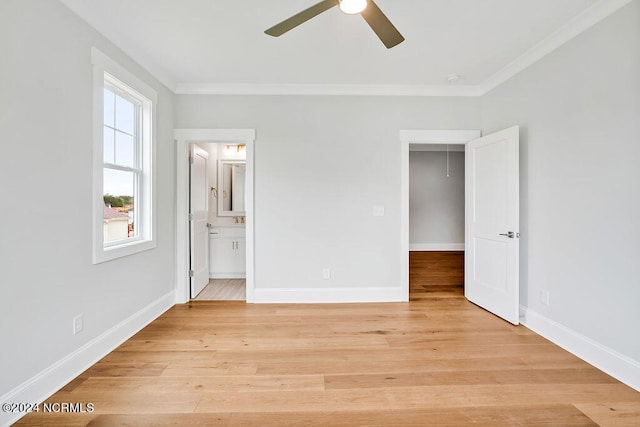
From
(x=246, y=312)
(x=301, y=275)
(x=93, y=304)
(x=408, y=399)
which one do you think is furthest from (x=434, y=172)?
(x=93, y=304)

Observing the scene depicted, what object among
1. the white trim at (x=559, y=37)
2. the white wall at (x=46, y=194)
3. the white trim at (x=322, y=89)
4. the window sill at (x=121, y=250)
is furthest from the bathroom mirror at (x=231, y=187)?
the white trim at (x=559, y=37)

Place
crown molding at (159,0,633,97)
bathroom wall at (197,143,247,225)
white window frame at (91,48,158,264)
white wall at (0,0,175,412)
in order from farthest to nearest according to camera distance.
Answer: bathroom wall at (197,143,247,225) → crown molding at (159,0,633,97) → white window frame at (91,48,158,264) → white wall at (0,0,175,412)

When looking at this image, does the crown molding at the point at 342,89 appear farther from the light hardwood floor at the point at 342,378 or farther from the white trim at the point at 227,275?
the white trim at the point at 227,275

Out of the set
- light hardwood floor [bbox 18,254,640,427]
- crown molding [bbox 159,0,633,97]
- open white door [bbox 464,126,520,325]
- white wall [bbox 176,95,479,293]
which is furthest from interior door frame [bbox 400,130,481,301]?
light hardwood floor [bbox 18,254,640,427]

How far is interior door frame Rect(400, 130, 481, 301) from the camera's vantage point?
139 inches

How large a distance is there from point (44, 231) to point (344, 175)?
2695 millimetres

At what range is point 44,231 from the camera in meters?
1.79

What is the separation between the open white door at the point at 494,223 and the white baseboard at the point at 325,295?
940 mm

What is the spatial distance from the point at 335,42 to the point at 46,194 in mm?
2409

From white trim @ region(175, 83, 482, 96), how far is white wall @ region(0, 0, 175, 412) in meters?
1.09

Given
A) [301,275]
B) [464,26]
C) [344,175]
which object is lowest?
[301,275]

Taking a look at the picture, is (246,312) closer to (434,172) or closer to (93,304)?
(93,304)

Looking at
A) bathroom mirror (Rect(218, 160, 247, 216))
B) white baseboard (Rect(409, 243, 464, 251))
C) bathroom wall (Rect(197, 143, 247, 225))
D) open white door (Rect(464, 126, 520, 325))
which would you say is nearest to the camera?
open white door (Rect(464, 126, 520, 325))

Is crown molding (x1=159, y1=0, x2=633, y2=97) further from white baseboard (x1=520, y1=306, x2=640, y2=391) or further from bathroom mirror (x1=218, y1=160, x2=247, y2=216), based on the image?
white baseboard (x1=520, y1=306, x2=640, y2=391)
